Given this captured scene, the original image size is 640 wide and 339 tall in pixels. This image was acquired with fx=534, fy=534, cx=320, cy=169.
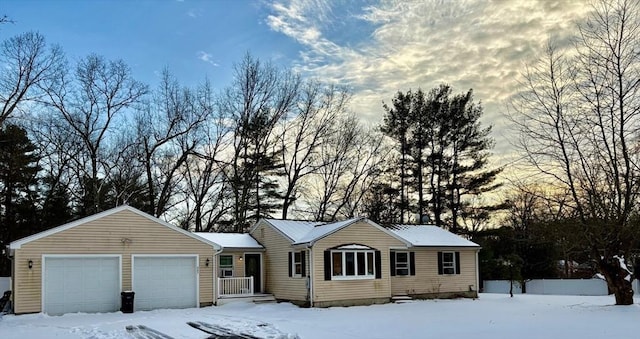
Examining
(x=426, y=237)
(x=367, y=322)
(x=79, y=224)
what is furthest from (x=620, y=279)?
(x=79, y=224)

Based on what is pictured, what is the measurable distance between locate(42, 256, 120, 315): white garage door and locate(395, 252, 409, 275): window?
11.6m

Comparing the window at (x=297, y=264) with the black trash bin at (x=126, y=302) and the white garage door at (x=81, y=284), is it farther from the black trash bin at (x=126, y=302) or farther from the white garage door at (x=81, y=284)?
the white garage door at (x=81, y=284)

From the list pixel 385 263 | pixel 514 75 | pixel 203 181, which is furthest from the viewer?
pixel 203 181

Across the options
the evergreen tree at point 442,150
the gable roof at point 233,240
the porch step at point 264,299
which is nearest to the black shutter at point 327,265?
the porch step at point 264,299

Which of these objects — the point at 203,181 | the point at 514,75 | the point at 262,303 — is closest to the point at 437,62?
the point at 514,75

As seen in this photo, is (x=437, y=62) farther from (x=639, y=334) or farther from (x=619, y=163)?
(x=639, y=334)

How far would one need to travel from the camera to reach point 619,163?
18.7 m

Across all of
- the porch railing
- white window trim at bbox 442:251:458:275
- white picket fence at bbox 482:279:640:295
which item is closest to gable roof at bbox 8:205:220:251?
the porch railing

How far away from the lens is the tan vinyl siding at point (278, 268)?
2081 cm

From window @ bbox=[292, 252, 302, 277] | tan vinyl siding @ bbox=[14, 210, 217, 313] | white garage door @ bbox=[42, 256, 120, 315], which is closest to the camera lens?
tan vinyl siding @ bbox=[14, 210, 217, 313]

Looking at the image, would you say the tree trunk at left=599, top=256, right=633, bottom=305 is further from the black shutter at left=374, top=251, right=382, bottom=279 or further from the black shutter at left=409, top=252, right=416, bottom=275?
the black shutter at left=374, top=251, right=382, bottom=279

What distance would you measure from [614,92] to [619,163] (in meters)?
2.48

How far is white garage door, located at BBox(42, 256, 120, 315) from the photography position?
17.1m

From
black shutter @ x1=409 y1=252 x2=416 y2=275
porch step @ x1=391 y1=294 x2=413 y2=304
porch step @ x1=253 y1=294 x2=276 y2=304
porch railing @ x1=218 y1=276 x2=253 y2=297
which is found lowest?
porch step @ x1=391 y1=294 x2=413 y2=304
